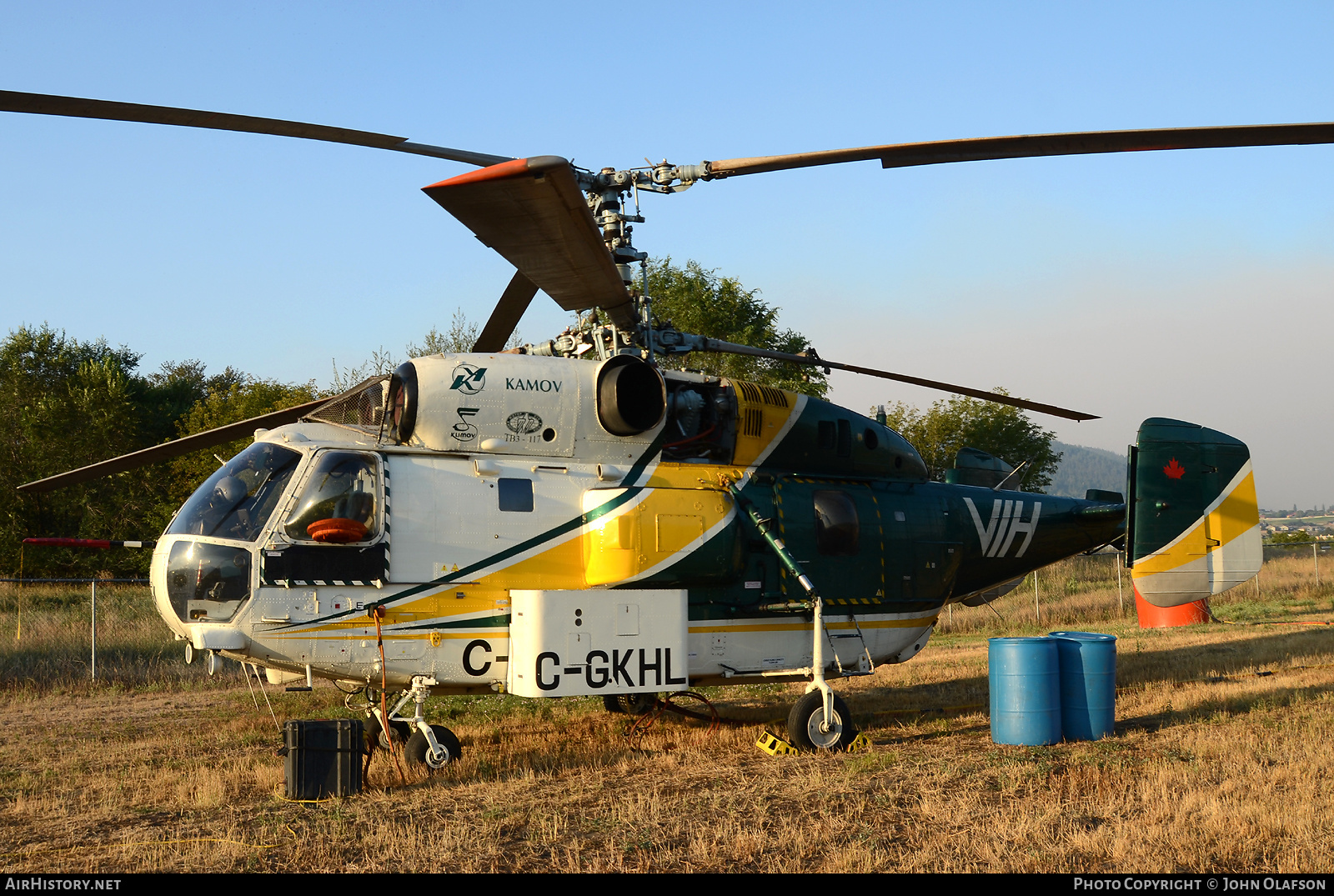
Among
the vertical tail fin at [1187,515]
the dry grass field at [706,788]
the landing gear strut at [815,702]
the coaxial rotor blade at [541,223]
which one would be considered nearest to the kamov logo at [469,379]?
the coaxial rotor blade at [541,223]

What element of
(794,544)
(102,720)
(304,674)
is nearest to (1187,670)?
(794,544)

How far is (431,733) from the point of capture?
8711 millimetres

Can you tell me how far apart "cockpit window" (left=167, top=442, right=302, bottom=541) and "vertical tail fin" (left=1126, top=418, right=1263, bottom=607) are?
903 centimetres

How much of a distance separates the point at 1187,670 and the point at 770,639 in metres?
7.19

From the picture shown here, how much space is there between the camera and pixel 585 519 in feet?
30.9

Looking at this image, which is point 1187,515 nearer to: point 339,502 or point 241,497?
point 339,502

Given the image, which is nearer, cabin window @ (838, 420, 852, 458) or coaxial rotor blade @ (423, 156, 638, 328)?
coaxial rotor blade @ (423, 156, 638, 328)

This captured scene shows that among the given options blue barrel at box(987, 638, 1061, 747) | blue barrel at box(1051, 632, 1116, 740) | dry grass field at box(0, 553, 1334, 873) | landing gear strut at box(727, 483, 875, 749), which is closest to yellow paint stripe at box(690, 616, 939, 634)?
landing gear strut at box(727, 483, 875, 749)

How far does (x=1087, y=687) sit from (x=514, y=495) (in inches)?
226

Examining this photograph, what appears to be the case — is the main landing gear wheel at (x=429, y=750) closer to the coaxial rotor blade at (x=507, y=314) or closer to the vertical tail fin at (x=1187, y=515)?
the coaxial rotor blade at (x=507, y=314)

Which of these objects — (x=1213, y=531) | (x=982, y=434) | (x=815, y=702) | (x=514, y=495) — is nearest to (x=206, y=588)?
(x=514, y=495)

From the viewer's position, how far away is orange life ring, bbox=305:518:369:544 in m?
8.49

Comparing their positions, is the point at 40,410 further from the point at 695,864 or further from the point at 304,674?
the point at 695,864

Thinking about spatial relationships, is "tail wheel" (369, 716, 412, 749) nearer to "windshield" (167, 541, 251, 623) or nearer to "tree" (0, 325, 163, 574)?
"windshield" (167, 541, 251, 623)
